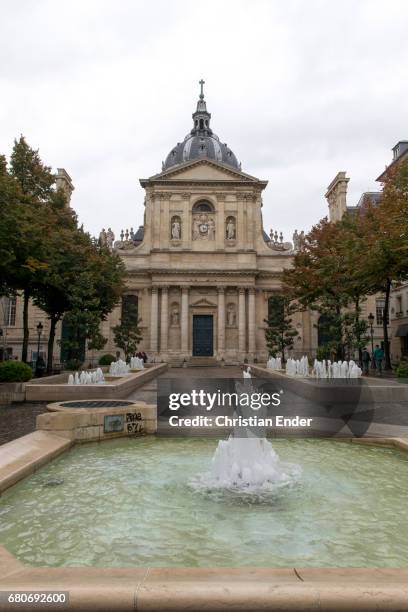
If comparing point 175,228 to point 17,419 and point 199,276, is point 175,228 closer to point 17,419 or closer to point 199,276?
point 199,276

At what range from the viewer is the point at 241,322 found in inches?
1890

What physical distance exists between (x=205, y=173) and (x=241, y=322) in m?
16.3

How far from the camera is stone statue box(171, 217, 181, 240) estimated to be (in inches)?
1964

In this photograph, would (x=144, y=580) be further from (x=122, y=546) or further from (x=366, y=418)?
(x=366, y=418)

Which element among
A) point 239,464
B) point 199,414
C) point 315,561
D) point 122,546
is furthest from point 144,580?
point 199,414

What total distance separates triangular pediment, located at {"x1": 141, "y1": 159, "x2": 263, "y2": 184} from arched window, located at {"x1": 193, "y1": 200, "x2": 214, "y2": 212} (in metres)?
2.48

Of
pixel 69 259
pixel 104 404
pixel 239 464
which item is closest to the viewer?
pixel 239 464

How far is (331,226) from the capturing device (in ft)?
112

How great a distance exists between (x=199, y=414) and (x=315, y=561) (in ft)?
17.4

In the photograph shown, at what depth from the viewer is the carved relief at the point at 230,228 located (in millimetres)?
50125

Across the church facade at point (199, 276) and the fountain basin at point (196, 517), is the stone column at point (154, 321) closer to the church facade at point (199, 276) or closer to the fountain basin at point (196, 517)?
the church facade at point (199, 276)

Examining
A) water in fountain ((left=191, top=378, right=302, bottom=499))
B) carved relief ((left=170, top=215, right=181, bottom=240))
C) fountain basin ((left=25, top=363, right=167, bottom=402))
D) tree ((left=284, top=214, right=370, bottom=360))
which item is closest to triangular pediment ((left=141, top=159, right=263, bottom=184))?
carved relief ((left=170, top=215, right=181, bottom=240))

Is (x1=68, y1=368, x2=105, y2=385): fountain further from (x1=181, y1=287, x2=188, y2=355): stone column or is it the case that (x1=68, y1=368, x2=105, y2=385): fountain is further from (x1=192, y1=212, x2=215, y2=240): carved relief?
(x1=192, y1=212, x2=215, y2=240): carved relief

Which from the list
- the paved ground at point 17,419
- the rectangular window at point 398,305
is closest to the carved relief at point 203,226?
the rectangular window at point 398,305
